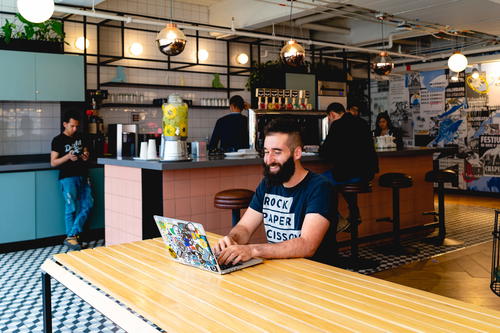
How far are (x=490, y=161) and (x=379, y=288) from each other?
9928 mm

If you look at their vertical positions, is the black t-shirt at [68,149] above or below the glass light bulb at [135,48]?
below

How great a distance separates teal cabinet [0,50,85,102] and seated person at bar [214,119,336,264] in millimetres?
4810

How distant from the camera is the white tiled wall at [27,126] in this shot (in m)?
6.67

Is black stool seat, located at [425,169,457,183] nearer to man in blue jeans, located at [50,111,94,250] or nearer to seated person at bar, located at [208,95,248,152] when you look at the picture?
seated person at bar, located at [208,95,248,152]

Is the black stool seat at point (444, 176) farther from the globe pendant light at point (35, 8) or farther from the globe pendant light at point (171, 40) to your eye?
the globe pendant light at point (35, 8)

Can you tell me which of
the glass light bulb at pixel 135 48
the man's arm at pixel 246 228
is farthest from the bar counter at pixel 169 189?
the glass light bulb at pixel 135 48

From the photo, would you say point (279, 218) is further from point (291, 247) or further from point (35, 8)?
point (35, 8)

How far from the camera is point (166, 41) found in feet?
16.6

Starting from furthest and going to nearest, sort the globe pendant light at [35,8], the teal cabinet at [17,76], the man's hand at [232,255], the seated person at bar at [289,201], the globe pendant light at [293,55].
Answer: the teal cabinet at [17,76] < the globe pendant light at [293,55] < the globe pendant light at [35,8] < the seated person at bar at [289,201] < the man's hand at [232,255]

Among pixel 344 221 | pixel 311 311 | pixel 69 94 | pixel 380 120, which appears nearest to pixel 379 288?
pixel 311 311

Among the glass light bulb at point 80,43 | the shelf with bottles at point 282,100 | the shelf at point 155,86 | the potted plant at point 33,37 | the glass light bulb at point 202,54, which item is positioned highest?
the glass light bulb at point 202,54

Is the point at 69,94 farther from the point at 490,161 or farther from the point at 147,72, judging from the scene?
the point at 490,161

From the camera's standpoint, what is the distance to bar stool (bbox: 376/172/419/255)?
5504mm

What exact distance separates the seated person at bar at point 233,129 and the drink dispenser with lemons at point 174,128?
1.87m
